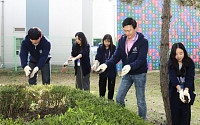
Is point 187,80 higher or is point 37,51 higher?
point 37,51

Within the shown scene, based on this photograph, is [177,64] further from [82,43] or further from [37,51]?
[37,51]

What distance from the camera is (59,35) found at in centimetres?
1289

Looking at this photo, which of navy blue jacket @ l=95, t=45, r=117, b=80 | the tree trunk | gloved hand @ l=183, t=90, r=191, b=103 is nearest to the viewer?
gloved hand @ l=183, t=90, r=191, b=103

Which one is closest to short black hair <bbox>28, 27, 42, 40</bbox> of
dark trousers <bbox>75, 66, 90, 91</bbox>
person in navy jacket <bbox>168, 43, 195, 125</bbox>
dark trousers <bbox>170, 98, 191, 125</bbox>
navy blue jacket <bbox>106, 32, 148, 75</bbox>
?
dark trousers <bbox>75, 66, 90, 91</bbox>

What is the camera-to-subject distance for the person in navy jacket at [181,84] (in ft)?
7.97

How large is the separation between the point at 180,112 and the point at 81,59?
2152 mm

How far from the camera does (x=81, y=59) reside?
4016 mm

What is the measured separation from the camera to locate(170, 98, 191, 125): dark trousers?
251 centimetres

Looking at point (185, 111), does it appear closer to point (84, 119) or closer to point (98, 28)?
point (84, 119)

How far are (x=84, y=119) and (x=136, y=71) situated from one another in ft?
4.21

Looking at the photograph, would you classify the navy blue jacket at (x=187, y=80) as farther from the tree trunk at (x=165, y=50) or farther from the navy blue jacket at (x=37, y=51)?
the navy blue jacket at (x=37, y=51)

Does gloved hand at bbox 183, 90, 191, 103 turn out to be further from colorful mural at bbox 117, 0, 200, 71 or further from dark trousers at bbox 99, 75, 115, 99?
colorful mural at bbox 117, 0, 200, 71

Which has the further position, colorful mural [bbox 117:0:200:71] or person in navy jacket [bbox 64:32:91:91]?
colorful mural [bbox 117:0:200:71]

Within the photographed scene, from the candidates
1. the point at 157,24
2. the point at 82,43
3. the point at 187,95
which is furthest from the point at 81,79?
the point at 157,24
